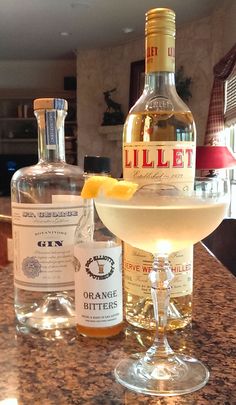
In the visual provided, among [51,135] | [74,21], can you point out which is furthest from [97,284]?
[74,21]

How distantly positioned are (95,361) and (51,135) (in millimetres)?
326

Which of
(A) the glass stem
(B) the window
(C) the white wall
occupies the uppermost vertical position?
(C) the white wall

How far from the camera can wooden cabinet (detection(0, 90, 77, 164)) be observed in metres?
6.69

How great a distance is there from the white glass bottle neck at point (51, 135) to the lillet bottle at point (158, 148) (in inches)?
3.8

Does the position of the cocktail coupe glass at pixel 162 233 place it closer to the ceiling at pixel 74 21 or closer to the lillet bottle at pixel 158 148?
the lillet bottle at pixel 158 148

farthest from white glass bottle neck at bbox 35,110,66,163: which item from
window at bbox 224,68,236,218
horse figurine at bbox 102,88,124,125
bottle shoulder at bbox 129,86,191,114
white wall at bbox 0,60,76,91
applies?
white wall at bbox 0,60,76,91

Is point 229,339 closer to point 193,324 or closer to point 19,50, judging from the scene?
point 193,324

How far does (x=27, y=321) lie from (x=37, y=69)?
21.2ft

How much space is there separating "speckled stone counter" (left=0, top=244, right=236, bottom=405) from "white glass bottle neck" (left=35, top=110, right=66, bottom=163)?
25 centimetres

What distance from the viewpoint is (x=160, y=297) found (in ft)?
1.85

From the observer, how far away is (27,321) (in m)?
0.69

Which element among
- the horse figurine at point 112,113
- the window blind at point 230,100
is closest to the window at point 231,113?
the window blind at point 230,100

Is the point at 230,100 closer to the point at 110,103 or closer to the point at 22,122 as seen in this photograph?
the point at 110,103

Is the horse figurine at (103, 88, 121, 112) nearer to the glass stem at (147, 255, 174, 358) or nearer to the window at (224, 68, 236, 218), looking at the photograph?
the window at (224, 68, 236, 218)
